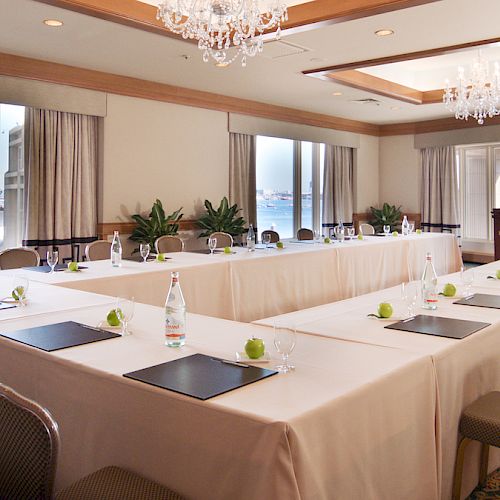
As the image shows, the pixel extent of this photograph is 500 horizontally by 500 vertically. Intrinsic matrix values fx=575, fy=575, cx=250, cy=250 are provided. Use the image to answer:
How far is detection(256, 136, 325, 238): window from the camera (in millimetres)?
9328

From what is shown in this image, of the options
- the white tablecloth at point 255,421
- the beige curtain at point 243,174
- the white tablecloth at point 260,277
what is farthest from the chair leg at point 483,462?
the beige curtain at point 243,174

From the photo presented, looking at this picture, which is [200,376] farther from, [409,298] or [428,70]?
[428,70]

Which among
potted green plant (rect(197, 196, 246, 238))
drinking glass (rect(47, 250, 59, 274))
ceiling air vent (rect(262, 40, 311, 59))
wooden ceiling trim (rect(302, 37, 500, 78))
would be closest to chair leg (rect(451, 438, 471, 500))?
drinking glass (rect(47, 250, 59, 274))

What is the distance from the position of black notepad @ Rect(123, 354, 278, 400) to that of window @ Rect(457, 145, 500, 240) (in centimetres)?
964

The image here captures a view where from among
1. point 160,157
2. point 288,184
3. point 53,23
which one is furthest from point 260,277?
point 288,184

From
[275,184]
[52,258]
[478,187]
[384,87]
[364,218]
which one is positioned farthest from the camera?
[364,218]

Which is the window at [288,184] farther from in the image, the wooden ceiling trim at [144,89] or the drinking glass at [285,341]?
the drinking glass at [285,341]

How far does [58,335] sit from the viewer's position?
7.08 feet

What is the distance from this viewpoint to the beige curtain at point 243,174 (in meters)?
8.35

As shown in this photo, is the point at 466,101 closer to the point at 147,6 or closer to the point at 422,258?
the point at 422,258

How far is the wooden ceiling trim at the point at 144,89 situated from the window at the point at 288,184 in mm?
507

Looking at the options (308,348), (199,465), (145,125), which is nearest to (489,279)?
(308,348)

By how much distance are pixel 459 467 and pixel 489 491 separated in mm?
429

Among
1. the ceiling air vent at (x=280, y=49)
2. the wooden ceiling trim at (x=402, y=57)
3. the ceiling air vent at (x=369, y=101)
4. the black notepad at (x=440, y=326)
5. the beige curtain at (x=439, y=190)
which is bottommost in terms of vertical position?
the black notepad at (x=440, y=326)
